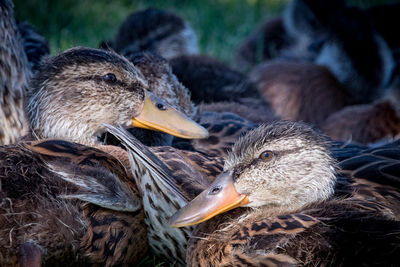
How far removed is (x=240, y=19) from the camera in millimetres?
7875

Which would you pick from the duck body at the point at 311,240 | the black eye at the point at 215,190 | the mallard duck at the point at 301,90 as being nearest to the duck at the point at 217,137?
the black eye at the point at 215,190

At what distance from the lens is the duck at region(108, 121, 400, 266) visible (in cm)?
236

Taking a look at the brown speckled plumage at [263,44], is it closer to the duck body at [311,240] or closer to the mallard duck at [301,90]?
the mallard duck at [301,90]

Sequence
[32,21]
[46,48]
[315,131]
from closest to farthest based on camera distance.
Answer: [315,131] < [46,48] < [32,21]

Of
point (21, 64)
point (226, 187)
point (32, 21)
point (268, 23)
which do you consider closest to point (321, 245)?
point (226, 187)

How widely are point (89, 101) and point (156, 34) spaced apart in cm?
305

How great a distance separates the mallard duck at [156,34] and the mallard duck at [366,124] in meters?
1.84

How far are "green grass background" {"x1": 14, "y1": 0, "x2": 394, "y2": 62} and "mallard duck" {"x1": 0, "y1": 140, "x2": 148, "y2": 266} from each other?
3182mm

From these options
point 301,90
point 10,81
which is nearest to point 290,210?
point 10,81

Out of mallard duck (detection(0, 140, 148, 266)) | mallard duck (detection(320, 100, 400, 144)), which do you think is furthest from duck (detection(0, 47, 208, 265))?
mallard duck (detection(320, 100, 400, 144))

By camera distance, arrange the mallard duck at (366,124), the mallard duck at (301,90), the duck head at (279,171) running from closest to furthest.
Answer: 1. the duck head at (279,171)
2. the mallard duck at (366,124)
3. the mallard duck at (301,90)

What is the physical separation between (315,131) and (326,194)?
0.35 m

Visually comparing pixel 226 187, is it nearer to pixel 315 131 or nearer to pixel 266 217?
pixel 266 217

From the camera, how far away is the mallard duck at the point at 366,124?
→ 5.05 m
